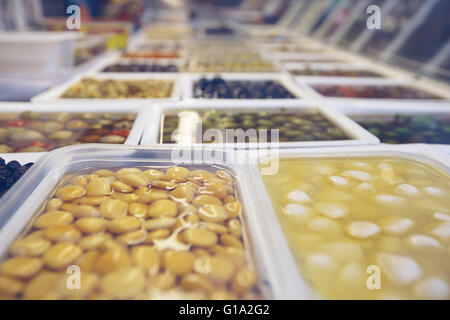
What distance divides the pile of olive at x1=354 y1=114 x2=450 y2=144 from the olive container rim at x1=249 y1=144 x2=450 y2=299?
10.5 inches

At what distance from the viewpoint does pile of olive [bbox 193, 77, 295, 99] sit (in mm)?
1738

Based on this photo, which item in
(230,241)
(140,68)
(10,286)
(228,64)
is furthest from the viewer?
(228,64)

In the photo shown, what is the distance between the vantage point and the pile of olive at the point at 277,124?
50.0 inches

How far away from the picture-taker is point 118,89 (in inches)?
73.0

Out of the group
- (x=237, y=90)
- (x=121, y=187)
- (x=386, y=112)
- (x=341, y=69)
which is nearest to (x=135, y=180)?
(x=121, y=187)

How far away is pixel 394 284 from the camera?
1.88 ft

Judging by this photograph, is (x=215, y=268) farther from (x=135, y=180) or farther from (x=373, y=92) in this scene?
(x=373, y=92)

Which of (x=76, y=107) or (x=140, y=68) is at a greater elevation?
(x=140, y=68)

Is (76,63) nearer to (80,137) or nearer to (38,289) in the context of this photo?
(80,137)

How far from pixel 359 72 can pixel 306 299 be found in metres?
2.30

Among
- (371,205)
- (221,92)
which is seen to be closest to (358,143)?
(371,205)

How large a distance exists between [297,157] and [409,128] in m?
0.73

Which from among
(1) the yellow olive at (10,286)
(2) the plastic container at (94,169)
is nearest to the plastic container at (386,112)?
(2) the plastic container at (94,169)

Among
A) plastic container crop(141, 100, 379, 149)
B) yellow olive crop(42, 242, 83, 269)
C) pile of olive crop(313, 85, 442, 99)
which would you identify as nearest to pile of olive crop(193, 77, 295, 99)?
plastic container crop(141, 100, 379, 149)
